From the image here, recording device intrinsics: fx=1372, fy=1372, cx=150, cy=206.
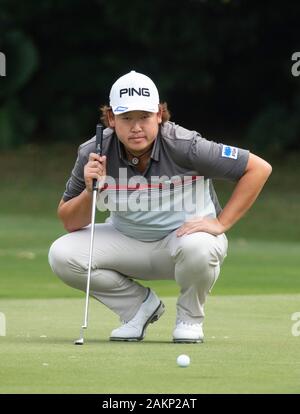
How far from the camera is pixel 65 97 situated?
104 feet

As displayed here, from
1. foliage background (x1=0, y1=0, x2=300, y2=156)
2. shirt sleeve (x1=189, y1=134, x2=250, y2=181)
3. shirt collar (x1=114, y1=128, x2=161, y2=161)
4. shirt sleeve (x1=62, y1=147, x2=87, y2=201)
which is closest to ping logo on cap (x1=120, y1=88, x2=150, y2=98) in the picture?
shirt collar (x1=114, y1=128, x2=161, y2=161)

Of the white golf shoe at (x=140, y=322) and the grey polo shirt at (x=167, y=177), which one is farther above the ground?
the grey polo shirt at (x=167, y=177)

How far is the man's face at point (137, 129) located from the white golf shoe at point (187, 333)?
1.07 meters

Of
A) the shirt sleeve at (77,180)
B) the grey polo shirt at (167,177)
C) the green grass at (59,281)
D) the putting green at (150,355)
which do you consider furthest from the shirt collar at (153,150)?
the green grass at (59,281)

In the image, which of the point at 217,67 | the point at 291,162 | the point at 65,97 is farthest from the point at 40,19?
the point at 291,162

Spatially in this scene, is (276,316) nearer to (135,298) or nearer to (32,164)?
(135,298)

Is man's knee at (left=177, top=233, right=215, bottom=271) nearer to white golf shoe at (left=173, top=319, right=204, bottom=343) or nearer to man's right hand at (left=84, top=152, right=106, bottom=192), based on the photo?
white golf shoe at (left=173, top=319, right=204, bottom=343)

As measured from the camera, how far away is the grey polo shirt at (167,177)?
804 cm

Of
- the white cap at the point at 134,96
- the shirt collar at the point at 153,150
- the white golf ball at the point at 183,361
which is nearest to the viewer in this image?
the white golf ball at the point at 183,361

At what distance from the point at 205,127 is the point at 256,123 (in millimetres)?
2539

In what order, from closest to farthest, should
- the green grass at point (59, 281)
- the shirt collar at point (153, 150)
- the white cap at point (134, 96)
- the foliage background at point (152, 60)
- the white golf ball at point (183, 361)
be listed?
1. the white golf ball at point (183, 361)
2. the white cap at point (134, 96)
3. the shirt collar at point (153, 150)
4. the green grass at point (59, 281)
5. the foliage background at point (152, 60)

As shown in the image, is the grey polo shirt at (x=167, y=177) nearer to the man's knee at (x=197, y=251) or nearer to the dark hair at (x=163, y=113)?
the dark hair at (x=163, y=113)

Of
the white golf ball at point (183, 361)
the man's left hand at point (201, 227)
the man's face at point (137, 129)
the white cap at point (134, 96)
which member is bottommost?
the white golf ball at point (183, 361)

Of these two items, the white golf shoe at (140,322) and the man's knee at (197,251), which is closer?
the man's knee at (197,251)
